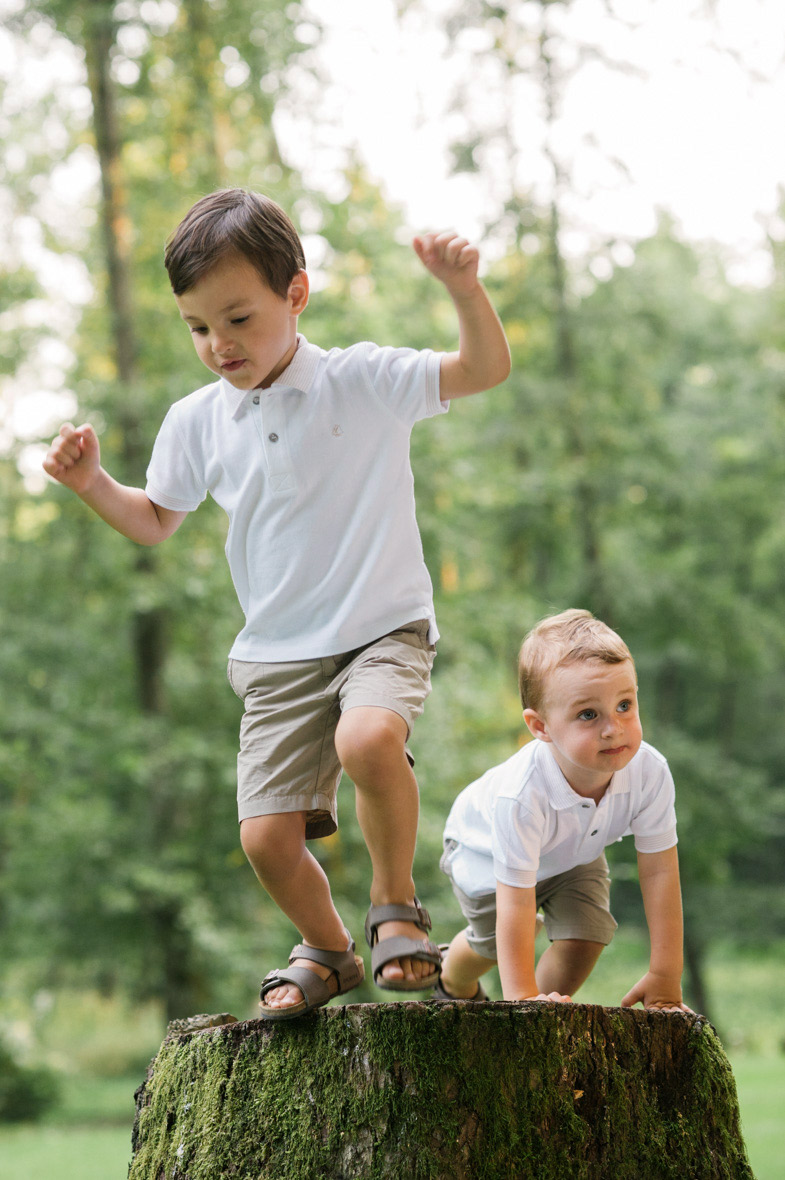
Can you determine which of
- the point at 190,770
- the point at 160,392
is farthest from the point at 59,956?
the point at 160,392

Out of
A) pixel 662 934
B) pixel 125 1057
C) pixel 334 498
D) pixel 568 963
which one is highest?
pixel 334 498

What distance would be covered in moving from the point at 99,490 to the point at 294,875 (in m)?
1.04

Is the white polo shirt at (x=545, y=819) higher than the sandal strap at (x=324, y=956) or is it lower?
higher

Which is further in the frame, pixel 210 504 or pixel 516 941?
pixel 210 504

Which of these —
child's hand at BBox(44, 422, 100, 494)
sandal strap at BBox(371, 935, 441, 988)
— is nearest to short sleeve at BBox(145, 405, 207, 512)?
child's hand at BBox(44, 422, 100, 494)

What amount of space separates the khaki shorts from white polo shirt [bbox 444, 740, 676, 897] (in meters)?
0.31

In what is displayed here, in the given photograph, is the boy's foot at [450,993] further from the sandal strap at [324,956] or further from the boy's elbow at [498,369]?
the boy's elbow at [498,369]

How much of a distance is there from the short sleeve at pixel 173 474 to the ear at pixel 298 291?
0.43m

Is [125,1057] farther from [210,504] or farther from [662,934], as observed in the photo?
[662,934]

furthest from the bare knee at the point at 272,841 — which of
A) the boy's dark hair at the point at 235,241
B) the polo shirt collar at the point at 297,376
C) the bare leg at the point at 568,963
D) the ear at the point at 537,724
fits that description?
the boy's dark hair at the point at 235,241

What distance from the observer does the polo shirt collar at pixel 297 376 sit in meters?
2.62

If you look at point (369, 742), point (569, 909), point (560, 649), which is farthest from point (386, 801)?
point (569, 909)

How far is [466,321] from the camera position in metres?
2.40

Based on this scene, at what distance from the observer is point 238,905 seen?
39.6ft
